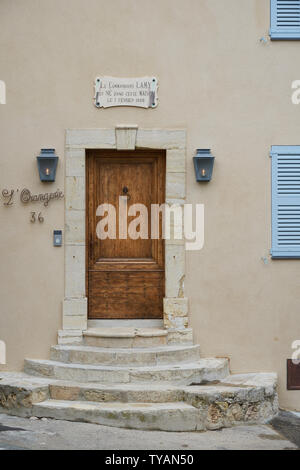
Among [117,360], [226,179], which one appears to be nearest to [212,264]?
[226,179]

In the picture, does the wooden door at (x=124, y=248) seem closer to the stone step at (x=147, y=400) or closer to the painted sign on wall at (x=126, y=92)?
the painted sign on wall at (x=126, y=92)

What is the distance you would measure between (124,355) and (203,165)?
2.26m

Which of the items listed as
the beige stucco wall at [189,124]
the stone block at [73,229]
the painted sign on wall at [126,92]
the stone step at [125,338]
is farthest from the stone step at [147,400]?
the painted sign on wall at [126,92]

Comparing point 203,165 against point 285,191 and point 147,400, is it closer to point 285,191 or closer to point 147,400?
point 285,191

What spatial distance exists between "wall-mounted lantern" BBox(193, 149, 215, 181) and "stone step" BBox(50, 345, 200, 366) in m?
1.90

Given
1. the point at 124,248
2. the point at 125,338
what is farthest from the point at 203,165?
the point at 125,338

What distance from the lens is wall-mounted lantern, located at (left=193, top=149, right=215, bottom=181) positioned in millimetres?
7473

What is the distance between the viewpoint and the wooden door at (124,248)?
7.72 metres

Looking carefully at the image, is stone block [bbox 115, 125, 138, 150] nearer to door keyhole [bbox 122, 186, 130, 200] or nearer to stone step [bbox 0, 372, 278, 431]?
door keyhole [bbox 122, 186, 130, 200]

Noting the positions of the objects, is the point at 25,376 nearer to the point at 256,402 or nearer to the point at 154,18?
the point at 256,402

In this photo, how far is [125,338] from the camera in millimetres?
7273

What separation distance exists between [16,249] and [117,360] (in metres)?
1.69

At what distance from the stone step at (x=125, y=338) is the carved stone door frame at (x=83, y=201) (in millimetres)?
150

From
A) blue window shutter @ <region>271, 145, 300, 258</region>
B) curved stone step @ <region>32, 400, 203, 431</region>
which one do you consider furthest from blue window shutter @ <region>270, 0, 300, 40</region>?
curved stone step @ <region>32, 400, 203, 431</region>
